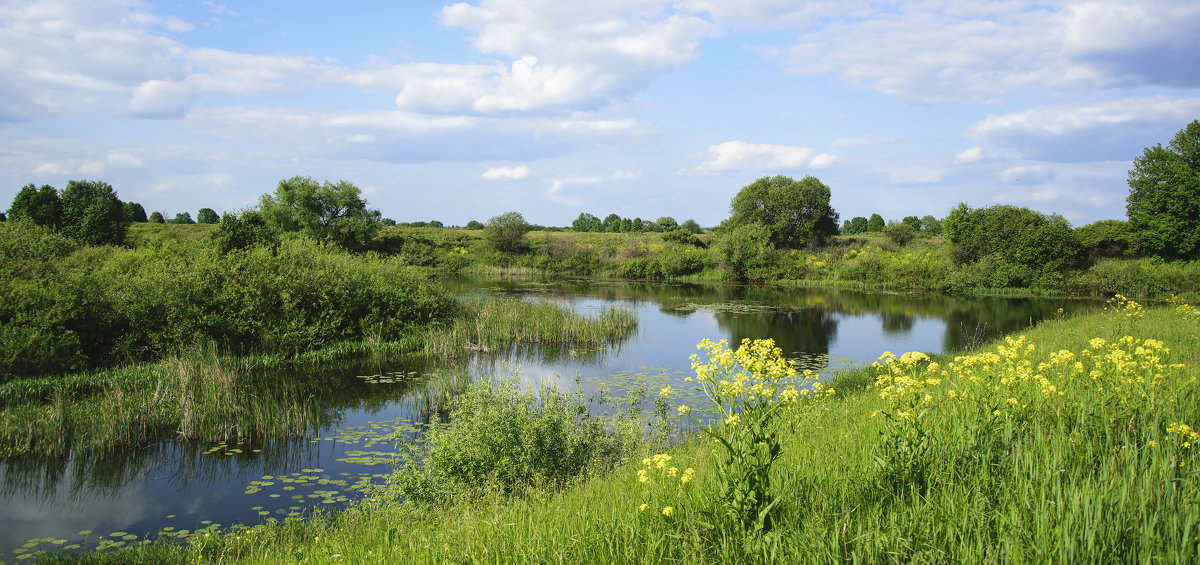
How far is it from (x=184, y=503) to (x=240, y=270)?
915 centimetres

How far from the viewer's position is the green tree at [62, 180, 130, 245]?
29.7 m

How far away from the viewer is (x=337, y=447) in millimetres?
8711

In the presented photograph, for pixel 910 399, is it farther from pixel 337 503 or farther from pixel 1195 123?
pixel 1195 123

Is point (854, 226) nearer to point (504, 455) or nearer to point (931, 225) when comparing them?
point (931, 225)

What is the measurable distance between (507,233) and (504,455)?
52352mm

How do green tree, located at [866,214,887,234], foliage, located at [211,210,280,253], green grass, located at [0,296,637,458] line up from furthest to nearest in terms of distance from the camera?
green tree, located at [866,214,887,234]
foliage, located at [211,210,280,253]
green grass, located at [0,296,637,458]

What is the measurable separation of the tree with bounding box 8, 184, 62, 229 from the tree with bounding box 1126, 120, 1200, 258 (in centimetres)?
5721

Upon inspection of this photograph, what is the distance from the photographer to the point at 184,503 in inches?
269

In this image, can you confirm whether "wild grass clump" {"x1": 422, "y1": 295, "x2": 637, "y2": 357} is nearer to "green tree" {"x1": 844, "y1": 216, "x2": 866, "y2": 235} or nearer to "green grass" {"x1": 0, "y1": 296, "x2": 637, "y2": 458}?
"green grass" {"x1": 0, "y1": 296, "x2": 637, "y2": 458}

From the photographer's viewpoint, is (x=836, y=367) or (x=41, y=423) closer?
(x=41, y=423)

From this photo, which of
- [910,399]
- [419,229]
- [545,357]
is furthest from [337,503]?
[419,229]

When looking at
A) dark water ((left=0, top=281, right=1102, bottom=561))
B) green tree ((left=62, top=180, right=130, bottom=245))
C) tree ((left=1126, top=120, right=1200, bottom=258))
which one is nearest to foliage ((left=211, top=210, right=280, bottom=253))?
green tree ((left=62, top=180, right=130, bottom=245))

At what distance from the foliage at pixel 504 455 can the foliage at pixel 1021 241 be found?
4038 centimetres

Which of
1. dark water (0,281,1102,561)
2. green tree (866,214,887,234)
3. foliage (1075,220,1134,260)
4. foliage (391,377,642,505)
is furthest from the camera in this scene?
green tree (866,214,887,234)
